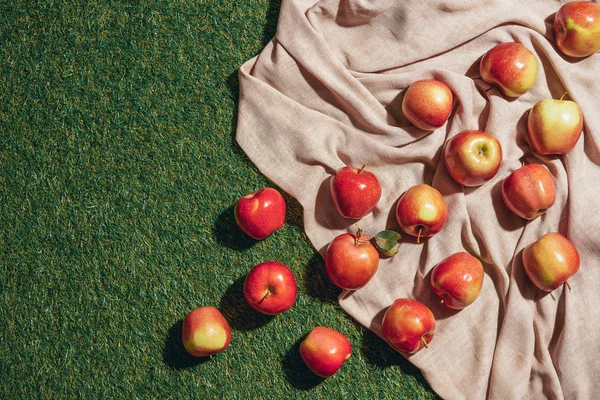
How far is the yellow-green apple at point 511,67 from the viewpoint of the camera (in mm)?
2070

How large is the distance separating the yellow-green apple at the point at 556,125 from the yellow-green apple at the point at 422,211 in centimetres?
41

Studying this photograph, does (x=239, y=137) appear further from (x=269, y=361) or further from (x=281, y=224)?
(x=269, y=361)

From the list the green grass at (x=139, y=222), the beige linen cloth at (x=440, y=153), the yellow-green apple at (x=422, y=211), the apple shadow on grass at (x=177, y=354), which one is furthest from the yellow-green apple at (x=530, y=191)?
the apple shadow on grass at (x=177, y=354)

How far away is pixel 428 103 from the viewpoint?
2.09 meters

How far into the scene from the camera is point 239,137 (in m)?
2.30

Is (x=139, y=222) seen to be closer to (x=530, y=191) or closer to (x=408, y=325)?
(x=408, y=325)

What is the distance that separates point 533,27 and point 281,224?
120 centimetres

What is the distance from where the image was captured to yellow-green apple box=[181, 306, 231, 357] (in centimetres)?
212

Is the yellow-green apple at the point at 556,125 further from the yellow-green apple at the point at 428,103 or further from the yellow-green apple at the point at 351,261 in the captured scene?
the yellow-green apple at the point at 351,261

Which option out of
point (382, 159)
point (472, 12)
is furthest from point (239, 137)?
point (472, 12)

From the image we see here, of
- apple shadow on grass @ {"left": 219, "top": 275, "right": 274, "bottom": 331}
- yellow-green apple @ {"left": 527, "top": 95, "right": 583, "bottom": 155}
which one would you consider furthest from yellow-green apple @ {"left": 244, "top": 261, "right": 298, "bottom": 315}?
yellow-green apple @ {"left": 527, "top": 95, "right": 583, "bottom": 155}

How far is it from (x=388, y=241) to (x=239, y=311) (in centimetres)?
64

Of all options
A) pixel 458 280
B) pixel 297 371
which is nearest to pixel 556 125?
pixel 458 280

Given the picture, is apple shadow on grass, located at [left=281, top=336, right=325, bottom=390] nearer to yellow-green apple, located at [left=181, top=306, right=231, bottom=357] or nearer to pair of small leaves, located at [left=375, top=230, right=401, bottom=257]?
yellow-green apple, located at [left=181, top=306, right=231, bottom=357]
